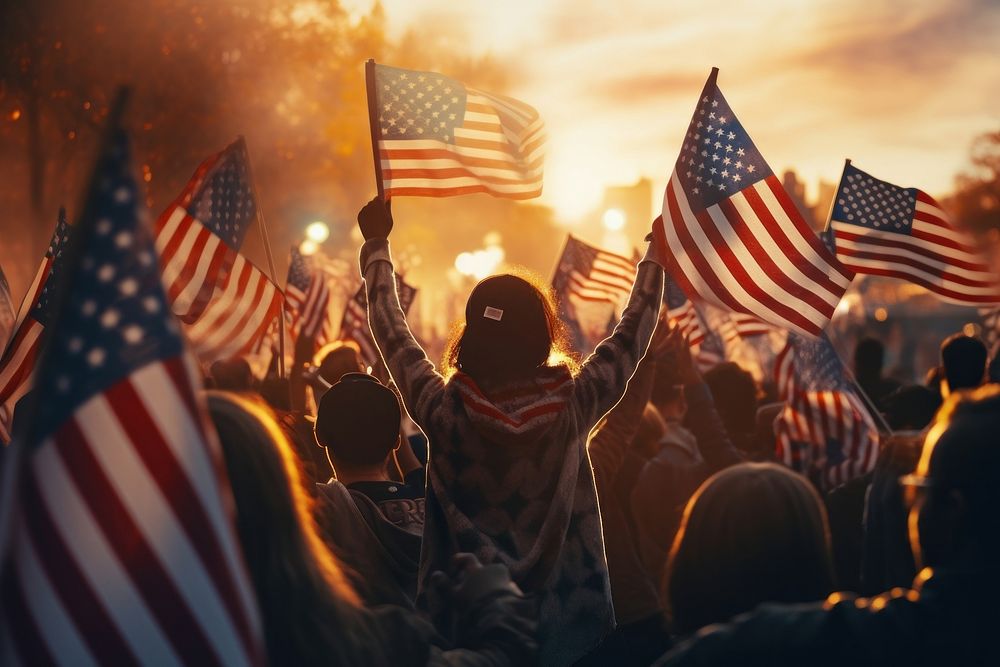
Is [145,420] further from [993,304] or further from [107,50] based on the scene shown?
[107,50]

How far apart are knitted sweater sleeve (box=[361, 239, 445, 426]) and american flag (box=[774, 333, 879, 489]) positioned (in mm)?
3993

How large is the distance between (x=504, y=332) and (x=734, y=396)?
507cm

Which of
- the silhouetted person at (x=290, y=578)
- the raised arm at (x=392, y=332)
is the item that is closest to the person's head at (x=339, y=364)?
the raised arm at (x=392, y=332)

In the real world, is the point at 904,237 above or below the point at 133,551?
above

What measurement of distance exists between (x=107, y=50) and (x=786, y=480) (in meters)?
24.1

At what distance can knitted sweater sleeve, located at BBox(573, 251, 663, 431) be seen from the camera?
12.8ft

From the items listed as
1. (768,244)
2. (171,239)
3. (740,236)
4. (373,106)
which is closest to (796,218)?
(768,244)

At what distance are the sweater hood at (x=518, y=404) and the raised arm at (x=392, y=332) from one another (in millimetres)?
135

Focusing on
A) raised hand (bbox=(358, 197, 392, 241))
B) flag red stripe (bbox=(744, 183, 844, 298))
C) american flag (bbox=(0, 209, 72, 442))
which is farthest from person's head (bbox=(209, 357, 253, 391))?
flag red stripe (bbox=(744, 183, 844, 298))

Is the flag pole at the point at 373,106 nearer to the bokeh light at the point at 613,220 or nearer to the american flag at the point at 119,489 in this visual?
the american flag at the point at 119,489

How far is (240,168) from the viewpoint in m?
8.20

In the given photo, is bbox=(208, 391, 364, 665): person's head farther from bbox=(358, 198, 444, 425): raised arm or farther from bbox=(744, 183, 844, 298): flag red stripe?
bbox=(744, 183, 844, 298): flag red stripe

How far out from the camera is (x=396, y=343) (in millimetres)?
4020

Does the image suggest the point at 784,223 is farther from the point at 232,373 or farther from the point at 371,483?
the point at 232,373
